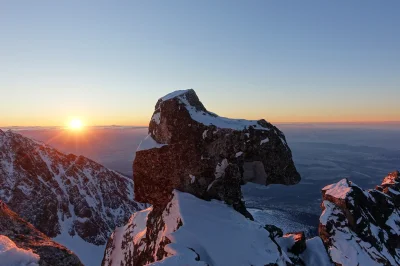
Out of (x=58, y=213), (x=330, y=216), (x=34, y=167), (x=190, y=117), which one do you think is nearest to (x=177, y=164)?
(x=190, y=117)

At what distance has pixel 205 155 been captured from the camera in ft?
69.8

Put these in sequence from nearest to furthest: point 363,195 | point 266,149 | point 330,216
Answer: point 266,149, point 330,216, point 363,195

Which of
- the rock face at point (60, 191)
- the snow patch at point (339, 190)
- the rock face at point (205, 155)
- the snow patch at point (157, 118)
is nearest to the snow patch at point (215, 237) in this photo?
the rock face at point (205, 155)

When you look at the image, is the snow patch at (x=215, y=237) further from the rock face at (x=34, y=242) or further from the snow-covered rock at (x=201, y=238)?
the rock face at (x=34, y=242)

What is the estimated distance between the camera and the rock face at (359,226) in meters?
44.5

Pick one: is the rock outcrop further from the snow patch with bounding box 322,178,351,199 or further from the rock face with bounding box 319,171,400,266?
the snow patch with bounding box 322,178,351,199

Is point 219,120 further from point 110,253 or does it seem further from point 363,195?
point 363,195

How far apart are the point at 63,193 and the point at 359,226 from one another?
113122mm

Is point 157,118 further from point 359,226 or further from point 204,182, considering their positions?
point 359,226

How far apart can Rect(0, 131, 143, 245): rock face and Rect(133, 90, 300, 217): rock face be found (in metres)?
94.0

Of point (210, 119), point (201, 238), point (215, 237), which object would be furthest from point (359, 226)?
point (201, 238)

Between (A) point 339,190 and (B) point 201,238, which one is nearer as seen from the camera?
(B) point 201,238

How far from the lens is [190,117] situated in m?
22.0

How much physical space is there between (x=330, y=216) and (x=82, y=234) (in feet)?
296
